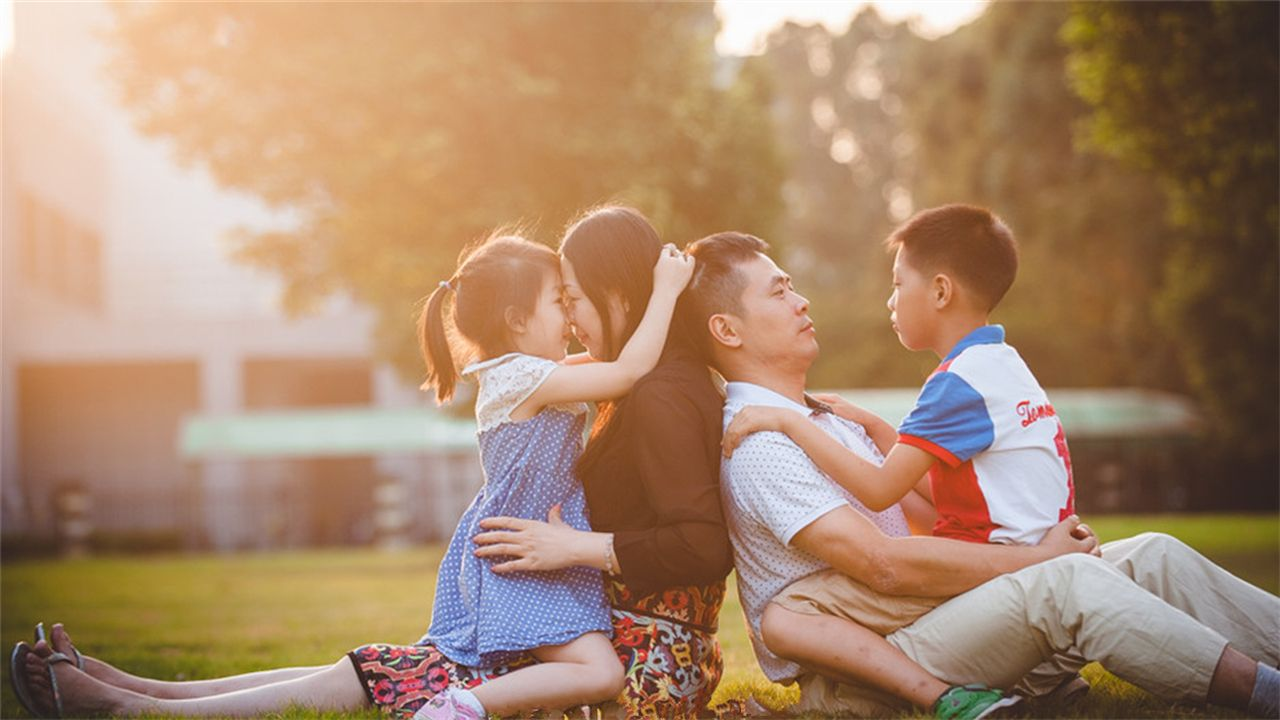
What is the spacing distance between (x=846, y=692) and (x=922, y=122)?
2295cm

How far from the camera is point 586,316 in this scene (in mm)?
4168

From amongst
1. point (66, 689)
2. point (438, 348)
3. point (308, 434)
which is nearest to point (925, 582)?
point (438, 348)

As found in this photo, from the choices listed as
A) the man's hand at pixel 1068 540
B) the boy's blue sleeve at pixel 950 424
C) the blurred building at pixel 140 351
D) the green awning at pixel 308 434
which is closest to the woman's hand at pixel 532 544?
the boy's blue sleeve at pixel 950 424

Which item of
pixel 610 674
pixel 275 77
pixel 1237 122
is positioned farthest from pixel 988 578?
pixel 275 77

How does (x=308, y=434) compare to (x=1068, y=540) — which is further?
(x=308, y=434)

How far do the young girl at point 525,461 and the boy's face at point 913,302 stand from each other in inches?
26.3

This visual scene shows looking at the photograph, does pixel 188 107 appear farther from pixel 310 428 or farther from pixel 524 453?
pixel 524 453

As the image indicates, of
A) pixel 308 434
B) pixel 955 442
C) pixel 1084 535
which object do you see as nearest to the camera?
pixel 955 442

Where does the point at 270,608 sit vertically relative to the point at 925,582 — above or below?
below

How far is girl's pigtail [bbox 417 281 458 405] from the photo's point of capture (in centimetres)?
435

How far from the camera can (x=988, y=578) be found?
3.82 metres

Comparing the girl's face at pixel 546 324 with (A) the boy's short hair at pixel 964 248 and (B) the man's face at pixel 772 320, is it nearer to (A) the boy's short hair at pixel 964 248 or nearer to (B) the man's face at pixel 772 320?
(B) the man's face at pixel 772 320

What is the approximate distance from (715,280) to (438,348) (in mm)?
984

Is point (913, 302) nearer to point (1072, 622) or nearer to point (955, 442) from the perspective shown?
point (955, 442)
